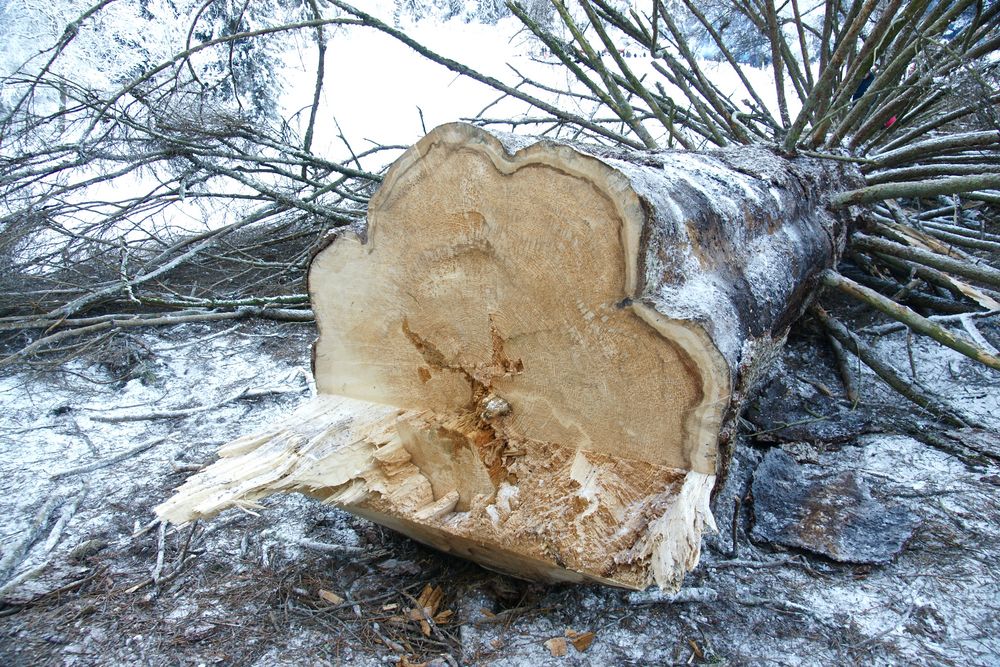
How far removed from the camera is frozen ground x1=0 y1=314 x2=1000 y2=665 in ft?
4.18

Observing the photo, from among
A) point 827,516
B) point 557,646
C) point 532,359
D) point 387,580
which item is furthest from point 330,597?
point 827,516

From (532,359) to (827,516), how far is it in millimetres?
902

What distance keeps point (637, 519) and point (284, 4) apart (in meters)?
4.35

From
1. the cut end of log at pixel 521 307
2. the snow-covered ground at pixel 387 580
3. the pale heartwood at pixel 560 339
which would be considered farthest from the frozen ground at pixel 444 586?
the cut end of log at pixel 521 307

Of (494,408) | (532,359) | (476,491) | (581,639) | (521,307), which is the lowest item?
(581,639)

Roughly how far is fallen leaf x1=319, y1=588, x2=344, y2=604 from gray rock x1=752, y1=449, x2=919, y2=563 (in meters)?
1.02

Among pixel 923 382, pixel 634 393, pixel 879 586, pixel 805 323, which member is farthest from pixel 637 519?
pixel 805 323

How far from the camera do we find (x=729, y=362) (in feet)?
3.60

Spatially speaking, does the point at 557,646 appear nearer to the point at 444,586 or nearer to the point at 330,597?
the point at 444,586

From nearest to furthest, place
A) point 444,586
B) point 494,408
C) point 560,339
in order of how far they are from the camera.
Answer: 1. point 560,339
2. point 494,408
3. point 444,586

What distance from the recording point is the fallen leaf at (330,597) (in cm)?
143

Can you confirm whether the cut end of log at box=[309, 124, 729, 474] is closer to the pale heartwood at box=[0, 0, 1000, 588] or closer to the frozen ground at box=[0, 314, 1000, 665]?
the pale heartwood at box=[0, 0, 1000, 588]

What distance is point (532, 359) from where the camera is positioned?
129 centimetres

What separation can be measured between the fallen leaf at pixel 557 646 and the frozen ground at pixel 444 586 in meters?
0.01
